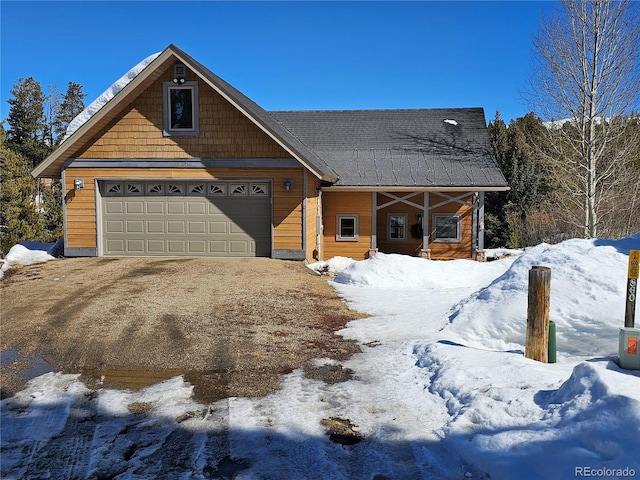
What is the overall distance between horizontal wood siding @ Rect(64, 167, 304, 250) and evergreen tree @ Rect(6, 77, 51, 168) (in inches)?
1232

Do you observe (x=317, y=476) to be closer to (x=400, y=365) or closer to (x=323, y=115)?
(x=400, y=365)

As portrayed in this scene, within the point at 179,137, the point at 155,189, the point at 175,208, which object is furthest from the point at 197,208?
the point at 179,137

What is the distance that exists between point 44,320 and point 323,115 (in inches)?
677

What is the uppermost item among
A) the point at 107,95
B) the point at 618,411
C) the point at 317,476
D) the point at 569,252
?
the point at 107,95

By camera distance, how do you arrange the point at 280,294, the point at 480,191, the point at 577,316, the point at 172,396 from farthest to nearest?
the point at 480,191 → the point at 280,294 → the point at 577,316 → the point at 172,396

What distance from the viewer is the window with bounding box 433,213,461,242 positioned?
18.6 meters

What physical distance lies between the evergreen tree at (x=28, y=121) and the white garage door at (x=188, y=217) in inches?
1260

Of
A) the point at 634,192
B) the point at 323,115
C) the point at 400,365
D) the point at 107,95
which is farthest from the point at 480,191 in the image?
the point at 107,95

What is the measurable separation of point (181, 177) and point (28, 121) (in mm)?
36628

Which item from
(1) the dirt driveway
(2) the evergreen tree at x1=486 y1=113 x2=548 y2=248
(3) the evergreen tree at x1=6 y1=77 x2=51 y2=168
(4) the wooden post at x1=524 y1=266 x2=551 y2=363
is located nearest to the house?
(1) the dirt driveway

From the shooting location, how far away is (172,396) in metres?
5.18

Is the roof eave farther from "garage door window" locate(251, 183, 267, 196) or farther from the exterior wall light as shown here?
"garage door window" locate(251, 183, 267, 196)

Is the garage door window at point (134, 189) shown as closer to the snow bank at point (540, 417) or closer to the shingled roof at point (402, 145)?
the shingled roof at point (402, 145)

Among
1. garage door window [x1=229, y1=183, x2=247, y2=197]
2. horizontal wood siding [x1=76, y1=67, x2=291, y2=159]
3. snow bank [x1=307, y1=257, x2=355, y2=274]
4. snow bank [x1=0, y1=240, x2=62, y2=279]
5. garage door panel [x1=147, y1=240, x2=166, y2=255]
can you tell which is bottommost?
snow bank [x1=307, y1=257, x2=355, y2=274]
